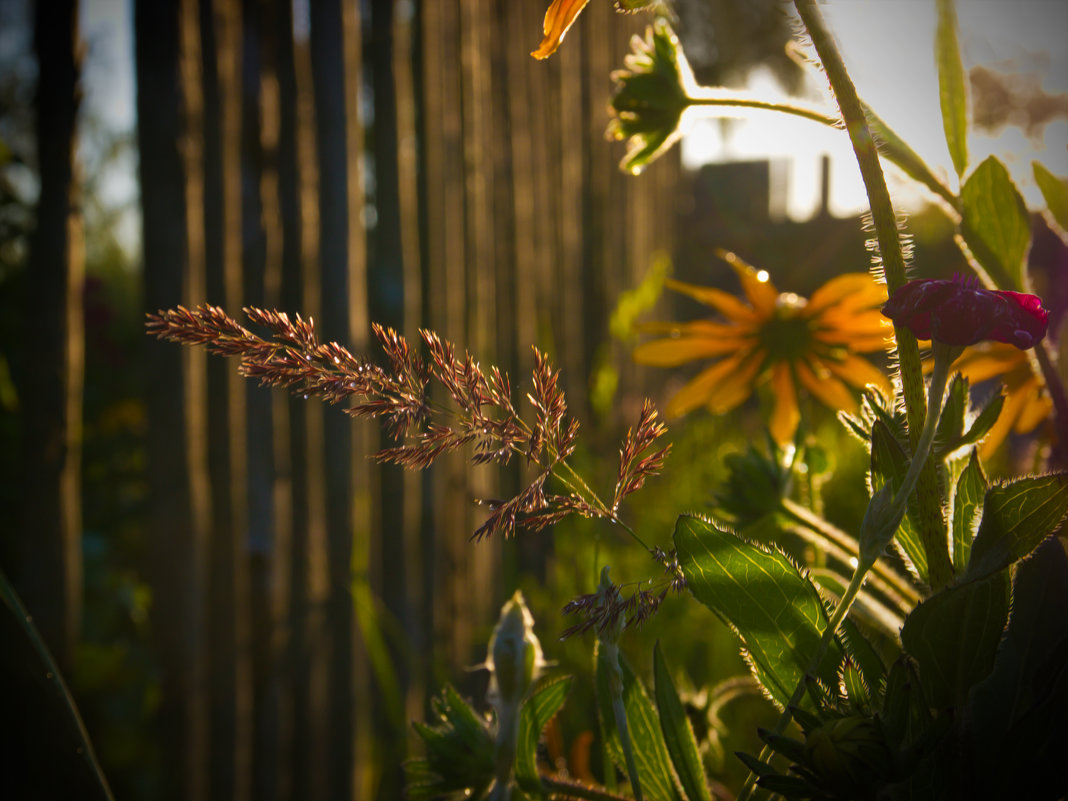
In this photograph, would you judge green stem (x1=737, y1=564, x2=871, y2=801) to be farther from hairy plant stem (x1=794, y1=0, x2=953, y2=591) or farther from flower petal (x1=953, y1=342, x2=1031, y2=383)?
flower petal (x1=953, y1=342, x2=1031, y2=383)

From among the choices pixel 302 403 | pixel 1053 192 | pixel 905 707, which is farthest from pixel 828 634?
pixel 302 403

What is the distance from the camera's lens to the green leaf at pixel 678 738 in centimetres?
28

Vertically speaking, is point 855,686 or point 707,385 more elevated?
point 707,385

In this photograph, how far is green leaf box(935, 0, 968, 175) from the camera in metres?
0.31

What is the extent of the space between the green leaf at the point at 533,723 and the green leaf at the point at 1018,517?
16 centimetres

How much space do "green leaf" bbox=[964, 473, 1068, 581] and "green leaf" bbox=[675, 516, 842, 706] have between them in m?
0.05

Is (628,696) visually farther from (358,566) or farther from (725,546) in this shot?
(358,566)

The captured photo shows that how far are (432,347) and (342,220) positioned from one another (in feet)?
4.48

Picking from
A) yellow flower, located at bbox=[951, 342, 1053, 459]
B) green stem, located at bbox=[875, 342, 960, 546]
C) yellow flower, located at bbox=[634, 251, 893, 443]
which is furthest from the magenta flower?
yellow flower, located at bbox=[634, 251, 893, 443]

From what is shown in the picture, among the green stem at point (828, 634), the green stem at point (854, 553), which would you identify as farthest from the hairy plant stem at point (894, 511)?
the green stem at point (854, 553)

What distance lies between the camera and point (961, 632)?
23 cm

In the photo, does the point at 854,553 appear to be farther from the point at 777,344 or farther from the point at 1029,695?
the point at 777,344

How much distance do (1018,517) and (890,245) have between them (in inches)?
3.7

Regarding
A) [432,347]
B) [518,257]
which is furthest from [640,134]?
[518,257]
